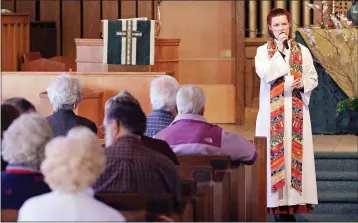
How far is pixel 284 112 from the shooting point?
7.22 meters

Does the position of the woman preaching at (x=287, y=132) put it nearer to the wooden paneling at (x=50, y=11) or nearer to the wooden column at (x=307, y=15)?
the wooden column at (x=307, y=15)

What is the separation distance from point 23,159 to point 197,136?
1623mm

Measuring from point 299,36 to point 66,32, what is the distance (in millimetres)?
4017

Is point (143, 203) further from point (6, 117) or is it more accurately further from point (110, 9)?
point (110, 9)

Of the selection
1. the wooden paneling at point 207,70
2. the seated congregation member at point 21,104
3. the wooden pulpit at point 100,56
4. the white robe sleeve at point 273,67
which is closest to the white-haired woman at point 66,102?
the seated congregation member at point 21,104

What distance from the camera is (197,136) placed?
5488 millimetres

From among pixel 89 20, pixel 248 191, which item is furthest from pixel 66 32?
pixel 248 191

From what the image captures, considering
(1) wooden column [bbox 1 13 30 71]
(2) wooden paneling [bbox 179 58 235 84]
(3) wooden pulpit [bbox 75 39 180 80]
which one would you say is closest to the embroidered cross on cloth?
(3) wooden pulpit [bbox 75 39 180 80]

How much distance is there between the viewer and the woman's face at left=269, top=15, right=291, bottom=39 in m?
6.86

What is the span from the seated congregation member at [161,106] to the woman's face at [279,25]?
3.66ft

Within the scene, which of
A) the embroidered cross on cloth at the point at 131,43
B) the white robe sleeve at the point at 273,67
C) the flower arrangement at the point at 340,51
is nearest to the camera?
the white robe sleeve at the point at 273,67

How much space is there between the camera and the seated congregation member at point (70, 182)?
3.66 metres

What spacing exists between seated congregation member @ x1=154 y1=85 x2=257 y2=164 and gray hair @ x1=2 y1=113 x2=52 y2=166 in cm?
150

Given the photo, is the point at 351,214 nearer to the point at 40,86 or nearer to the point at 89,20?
the point at 40,86
